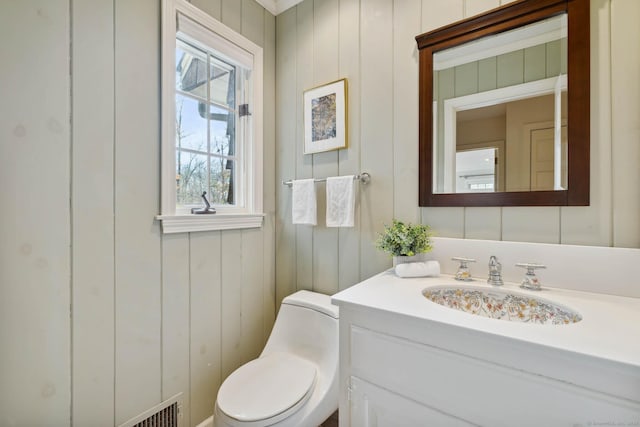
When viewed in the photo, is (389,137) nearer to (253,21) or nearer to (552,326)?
(552,326)

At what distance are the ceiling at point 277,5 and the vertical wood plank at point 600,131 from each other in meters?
1.46

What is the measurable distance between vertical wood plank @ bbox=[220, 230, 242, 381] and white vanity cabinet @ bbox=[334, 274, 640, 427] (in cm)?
81

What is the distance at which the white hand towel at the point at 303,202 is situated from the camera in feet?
5.14

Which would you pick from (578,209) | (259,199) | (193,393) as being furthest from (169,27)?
(578,209)

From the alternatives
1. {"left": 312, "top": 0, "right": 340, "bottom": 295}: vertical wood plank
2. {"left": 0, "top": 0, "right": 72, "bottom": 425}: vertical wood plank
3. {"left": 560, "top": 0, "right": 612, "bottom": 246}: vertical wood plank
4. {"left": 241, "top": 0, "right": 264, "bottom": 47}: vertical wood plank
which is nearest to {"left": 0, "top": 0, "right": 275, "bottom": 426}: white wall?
{"left": 0, "top": 0, "right": 72, "bottom": 425}: vertical wood plank

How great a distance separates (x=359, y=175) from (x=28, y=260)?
51.8 inches

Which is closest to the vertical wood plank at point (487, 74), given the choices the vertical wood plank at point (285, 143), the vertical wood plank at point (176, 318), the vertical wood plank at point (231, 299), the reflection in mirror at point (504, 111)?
the reflection in mirror at point (504, 111)

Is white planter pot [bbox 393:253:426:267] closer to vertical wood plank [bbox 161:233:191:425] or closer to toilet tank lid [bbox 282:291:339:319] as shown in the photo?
toilet tank lid [bbox 282:291:339:319]

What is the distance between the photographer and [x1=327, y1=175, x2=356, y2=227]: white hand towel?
1.43 metres

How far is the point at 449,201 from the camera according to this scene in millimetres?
1232

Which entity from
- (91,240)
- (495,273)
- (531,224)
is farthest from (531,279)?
(91,240)

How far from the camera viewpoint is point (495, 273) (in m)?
1.08

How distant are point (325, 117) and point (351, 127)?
174 mm

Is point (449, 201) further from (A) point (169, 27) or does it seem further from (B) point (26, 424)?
(B) point (26, 424)
